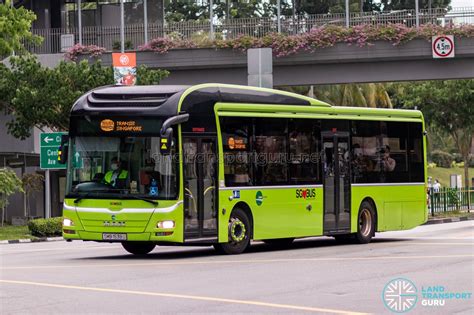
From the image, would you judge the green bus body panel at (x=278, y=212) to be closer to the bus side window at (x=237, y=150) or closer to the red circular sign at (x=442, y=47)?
the bus side window at (x=237, y=150)

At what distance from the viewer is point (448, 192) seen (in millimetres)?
47969

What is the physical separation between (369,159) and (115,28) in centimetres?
2605

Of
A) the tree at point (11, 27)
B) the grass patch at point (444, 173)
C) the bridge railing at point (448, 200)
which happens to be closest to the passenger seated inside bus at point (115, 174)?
the tree at point (11, 27)

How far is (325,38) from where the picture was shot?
45562 mm

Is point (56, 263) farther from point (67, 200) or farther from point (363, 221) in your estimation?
point (363, 221)

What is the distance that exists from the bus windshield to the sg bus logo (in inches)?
155

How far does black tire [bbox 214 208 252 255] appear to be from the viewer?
844 inches

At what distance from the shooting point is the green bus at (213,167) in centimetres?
2019

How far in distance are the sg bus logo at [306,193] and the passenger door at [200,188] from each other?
9.10 feet

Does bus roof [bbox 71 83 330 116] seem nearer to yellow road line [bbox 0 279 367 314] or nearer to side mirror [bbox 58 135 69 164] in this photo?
side mirror [bbox 58 135 69 164]

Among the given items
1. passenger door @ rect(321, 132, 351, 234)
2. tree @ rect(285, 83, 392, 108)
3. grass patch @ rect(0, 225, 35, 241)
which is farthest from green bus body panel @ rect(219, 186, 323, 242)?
tree @ rect(285, 83, 392, 108)

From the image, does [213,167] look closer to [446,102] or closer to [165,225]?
[165,225]

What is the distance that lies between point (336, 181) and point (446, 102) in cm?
3288

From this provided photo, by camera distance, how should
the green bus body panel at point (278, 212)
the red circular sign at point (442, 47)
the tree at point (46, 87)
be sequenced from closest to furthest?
1. the green bus body panel at point (278, 212)
2. the tree at point (46, 87)
3. the red circular sign at point (442, 47)
